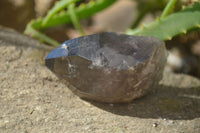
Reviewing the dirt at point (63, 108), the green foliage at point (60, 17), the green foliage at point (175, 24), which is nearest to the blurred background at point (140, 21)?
the green foliage at point (175, 24)

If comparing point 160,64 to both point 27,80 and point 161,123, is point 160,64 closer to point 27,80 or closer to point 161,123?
point 161,123

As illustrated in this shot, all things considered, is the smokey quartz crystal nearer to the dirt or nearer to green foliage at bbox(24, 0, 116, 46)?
the dirt

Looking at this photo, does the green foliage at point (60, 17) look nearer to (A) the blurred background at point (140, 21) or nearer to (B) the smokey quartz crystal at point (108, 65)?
(A) the blurred background at point (140, 21)

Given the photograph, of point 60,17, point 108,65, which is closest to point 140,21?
point 60,17

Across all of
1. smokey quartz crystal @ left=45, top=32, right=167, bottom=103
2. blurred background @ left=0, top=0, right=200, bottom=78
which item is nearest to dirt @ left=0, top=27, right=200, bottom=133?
smokey quartz crystal @ left=45, top=32, right=167, bottom=103

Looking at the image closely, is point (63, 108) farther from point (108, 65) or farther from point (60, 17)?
point (60, 17)

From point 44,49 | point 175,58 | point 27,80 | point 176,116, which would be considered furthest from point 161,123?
point 175,58
